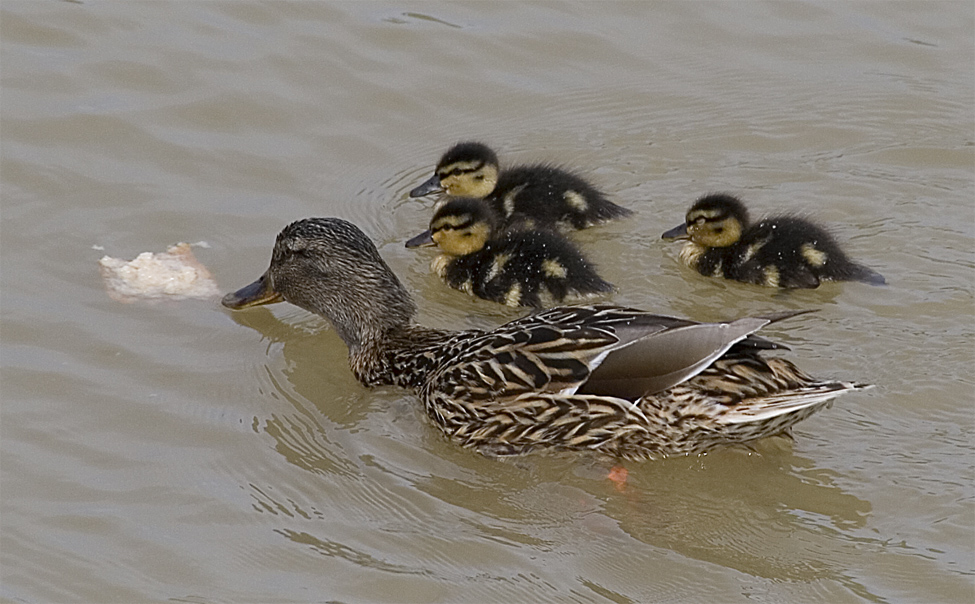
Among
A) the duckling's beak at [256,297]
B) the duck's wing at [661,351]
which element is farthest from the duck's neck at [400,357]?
the duck's wing at [661,351]

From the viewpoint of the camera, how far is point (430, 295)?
5059 millimetres

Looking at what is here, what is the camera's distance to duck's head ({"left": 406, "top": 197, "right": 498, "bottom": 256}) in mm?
5102

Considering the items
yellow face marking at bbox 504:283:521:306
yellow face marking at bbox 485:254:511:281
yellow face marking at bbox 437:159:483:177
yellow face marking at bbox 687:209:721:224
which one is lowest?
yellow face marking at bbox 504:283:521:306

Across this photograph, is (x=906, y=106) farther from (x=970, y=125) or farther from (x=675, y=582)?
(x=675, y=582)

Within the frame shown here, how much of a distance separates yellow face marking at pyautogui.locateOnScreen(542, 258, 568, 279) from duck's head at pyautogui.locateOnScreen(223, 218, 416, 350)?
536 mm

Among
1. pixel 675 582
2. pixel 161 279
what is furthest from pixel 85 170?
pixel 675 582

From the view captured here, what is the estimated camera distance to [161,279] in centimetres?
484

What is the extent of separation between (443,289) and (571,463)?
1.33 meters

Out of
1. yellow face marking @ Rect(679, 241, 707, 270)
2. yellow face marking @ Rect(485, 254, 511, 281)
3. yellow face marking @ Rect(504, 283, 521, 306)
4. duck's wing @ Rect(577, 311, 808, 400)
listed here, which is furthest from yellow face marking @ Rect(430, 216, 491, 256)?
duck's wing @ Rect(577, 311, 808, 400)

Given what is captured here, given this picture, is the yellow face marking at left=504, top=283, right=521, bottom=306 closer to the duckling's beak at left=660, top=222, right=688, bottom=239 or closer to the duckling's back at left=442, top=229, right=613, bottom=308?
the duckling's back at left=442, top=229, right=613, bottom=308

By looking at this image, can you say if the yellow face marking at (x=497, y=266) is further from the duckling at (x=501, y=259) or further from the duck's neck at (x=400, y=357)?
the duck's neck at (x=400, y=357)

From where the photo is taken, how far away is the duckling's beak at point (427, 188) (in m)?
5.57

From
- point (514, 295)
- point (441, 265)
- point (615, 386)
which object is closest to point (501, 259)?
point (514, 295)

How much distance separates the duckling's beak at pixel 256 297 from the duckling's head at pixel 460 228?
2.28 ft
